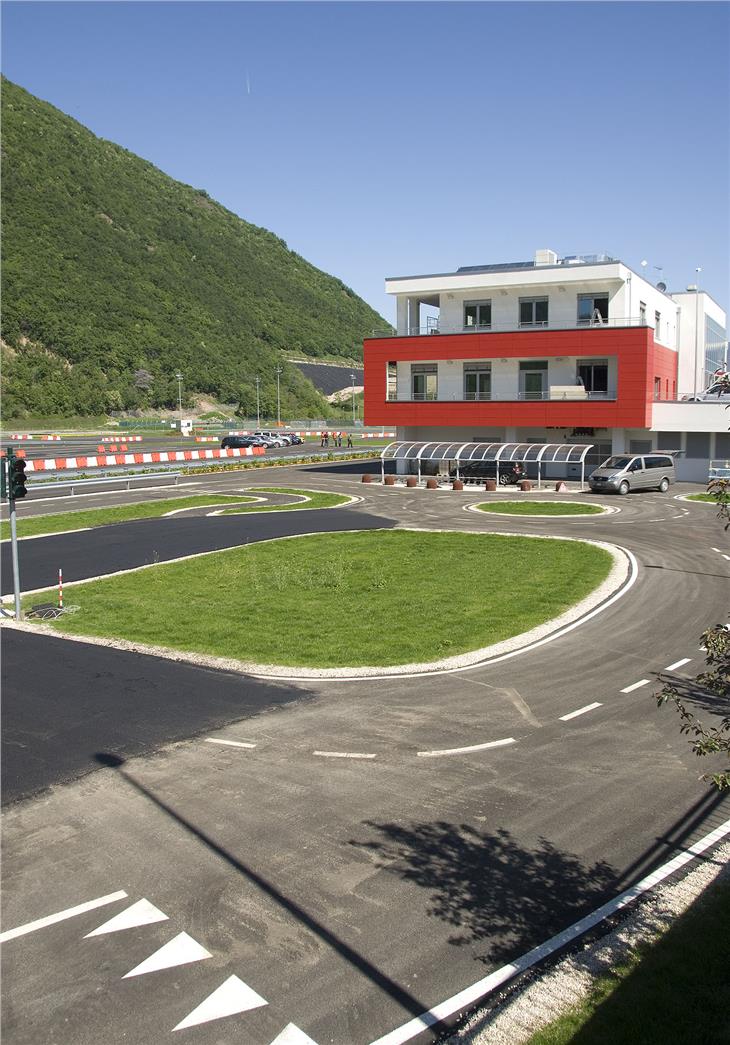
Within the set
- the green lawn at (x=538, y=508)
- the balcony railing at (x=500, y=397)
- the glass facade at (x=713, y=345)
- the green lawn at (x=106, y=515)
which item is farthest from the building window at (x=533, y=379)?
the green lawn at (x=106, y=515)

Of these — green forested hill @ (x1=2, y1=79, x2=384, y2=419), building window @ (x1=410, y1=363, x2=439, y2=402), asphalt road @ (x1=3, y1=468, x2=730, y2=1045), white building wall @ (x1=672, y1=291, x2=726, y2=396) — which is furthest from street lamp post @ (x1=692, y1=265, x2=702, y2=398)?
green forested hill @ (x1=2, y1=79, x2=384, y2=419)

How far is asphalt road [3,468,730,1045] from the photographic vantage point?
6742 millimetres

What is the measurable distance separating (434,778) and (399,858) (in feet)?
6.74

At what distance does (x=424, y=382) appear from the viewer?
53.8 m

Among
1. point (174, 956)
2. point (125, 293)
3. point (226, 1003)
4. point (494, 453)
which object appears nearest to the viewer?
point (226, 1003)

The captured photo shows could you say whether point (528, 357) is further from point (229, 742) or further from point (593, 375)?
point (229, 742)

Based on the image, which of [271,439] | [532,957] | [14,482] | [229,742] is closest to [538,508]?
[14,482]

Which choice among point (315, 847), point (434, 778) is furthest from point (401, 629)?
point (315, 847)

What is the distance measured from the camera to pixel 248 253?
18350 cm

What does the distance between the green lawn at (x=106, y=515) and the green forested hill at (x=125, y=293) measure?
73190 millimetres

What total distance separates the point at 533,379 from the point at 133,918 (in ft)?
152

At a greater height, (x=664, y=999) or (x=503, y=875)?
(x=664, y=999)

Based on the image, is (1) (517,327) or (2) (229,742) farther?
(1) (517,327)

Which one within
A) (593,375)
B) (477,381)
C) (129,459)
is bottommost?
(129,459)
